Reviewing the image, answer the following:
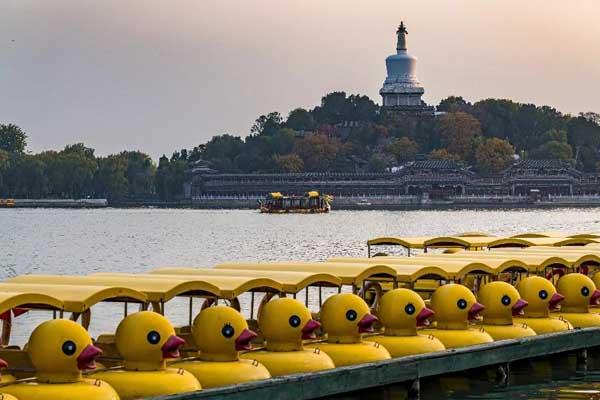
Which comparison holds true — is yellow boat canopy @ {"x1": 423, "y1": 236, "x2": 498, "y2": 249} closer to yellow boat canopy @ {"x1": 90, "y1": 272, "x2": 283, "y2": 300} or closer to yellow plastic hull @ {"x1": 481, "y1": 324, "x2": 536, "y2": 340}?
yellow plastic hull @ {"x1": 481, "y1": 324, "x2": 536, "y2": 340}

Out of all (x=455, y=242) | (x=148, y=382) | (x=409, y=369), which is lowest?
(x=409, y=369)

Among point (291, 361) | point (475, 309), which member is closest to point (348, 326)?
point (291, 361)

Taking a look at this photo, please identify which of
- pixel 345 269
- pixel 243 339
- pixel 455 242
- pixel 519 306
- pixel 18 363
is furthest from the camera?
pixel 455 242

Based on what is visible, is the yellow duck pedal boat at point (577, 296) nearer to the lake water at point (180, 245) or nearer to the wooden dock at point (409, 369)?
the wooden dock at point (409, 369)

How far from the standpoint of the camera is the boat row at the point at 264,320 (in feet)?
77.9

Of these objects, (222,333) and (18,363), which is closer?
(18,363)

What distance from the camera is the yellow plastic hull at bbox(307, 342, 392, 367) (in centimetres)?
2781

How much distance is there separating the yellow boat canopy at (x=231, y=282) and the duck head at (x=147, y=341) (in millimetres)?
2135

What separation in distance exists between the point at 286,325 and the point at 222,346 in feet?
5.27

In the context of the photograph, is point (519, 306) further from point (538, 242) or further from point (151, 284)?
point (538, 242)

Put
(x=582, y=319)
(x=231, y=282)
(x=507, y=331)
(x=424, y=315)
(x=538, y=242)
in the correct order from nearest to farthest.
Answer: (x=231, y=282) → (x=424, y=315) → (x=507, y=331) → (x=582, y=319) → (x=538, y=242)

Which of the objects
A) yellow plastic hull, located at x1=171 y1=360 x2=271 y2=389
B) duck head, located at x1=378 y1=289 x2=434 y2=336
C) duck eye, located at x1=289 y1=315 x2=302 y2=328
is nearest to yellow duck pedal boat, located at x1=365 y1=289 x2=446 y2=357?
duck head, located at x1=378 y1=289 x2=434 y2=336

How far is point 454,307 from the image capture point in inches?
1214

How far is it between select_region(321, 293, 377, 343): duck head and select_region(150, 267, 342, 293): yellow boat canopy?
70 cm
